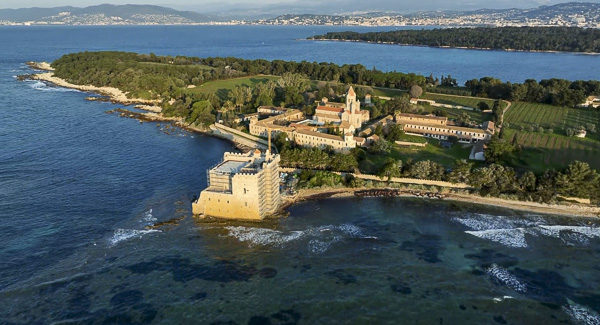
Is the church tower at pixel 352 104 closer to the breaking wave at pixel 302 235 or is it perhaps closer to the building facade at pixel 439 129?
the building facade at pixel 439 129

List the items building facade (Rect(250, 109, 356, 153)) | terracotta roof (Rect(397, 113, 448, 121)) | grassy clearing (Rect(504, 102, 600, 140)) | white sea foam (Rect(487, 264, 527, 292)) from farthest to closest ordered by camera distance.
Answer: grassy clearing (Rect(504, 102, 600, 140)), terracotta roof (Rect(397, 113, 448, 121)), building facade (Rect(250, 109, 356, 153)), white sea foam (Rect(487, 264, 527, 292))

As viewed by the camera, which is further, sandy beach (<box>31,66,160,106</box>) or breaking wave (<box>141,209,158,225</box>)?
sandy beach (<box>31,66,160,106</box>)

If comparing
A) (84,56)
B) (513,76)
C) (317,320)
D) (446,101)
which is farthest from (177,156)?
(513,76)

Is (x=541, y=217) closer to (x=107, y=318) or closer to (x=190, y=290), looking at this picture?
(x=190, y=290)

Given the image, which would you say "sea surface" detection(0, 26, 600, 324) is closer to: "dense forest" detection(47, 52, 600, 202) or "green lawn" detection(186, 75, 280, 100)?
"dense forest" detection(47, 52, 600, 202)

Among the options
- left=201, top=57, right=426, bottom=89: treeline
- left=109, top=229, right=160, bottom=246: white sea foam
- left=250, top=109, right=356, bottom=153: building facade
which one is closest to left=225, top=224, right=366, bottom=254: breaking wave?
left=109, top=229, right=160, bottom=246: white sea foam

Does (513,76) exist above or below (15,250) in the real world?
above
